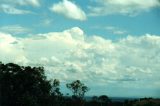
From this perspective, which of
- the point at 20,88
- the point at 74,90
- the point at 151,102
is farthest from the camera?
the point at 74,90

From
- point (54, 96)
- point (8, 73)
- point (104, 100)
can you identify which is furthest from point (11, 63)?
point (104, 100)

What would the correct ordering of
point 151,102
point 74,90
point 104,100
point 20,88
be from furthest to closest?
point 104,100 → point 74,90 → point 151,102 → point 20,88

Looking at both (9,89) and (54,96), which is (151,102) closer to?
(54,96)

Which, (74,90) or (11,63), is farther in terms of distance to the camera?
(74,90)

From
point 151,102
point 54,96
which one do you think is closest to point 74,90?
point 54,96

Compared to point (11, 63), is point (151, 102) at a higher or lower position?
lower

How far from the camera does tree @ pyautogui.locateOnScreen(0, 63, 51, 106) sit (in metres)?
82.2

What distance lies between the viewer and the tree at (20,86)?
82250 mm

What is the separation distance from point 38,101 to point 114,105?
198 feet

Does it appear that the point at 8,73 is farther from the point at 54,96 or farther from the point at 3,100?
the point at 54,96

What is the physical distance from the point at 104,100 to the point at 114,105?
3487mm

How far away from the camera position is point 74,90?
370 feet

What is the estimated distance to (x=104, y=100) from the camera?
14050 cm

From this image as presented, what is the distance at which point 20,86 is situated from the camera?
8200 centimetres
